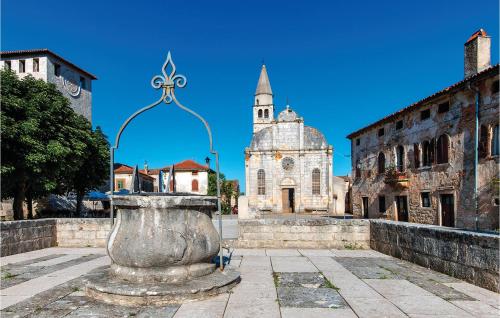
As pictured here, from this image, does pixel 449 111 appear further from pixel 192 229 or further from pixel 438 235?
pixel 192 229

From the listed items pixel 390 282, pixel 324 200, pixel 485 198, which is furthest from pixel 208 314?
pixel 324 200

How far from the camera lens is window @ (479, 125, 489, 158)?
13773 millimetres

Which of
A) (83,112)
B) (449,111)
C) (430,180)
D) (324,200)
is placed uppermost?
(83,112)

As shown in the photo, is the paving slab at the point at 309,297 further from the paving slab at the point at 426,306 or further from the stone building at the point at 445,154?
the stone building at the point at 445,154

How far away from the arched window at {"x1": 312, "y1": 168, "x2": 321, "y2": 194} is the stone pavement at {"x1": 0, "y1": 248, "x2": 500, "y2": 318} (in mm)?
28630

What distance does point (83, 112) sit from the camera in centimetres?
3294

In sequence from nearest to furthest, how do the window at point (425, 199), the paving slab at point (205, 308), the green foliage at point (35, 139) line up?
the paving slab at point (205, 308) → the green foliage at point (35, 139) → the window at point (425, 199)

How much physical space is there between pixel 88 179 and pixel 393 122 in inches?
831

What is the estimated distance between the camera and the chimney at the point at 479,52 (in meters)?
16.7

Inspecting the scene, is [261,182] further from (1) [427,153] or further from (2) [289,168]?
(1) [427,153]

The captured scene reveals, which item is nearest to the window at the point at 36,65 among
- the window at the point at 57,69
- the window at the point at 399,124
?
the window at the point at 57,69

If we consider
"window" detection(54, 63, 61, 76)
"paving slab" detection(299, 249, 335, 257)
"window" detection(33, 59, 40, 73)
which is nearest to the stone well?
"paving slab" detection(299, 249, 335, 257)

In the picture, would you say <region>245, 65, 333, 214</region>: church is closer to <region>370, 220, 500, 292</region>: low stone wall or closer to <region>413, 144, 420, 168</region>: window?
<region>413, 144, 420, 168</region>: window

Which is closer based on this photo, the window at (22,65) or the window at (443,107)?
the window at (443,107)
